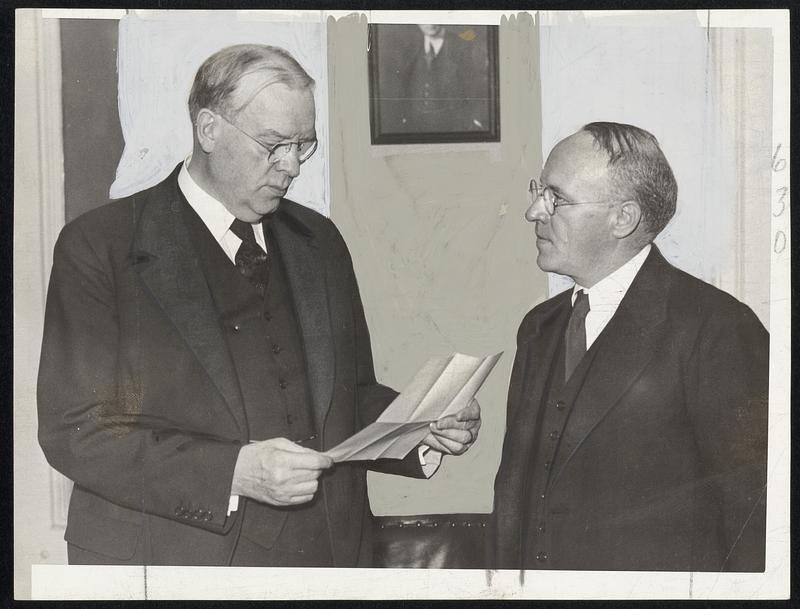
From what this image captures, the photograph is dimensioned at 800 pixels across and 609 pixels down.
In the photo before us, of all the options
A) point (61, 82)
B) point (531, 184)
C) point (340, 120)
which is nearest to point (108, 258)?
point (61, 82)

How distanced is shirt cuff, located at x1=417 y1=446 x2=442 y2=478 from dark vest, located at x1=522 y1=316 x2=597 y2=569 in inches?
11.8

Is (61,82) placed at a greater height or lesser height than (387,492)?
greater

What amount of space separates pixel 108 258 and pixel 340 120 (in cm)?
87

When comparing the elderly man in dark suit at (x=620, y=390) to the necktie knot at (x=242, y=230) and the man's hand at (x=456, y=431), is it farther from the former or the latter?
the necktie knot at (x=242, y=230)

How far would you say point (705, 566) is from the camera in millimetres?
3623

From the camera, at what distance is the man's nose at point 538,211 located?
11.7ft

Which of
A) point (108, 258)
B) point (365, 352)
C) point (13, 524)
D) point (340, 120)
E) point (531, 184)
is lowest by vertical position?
point (13, 524)

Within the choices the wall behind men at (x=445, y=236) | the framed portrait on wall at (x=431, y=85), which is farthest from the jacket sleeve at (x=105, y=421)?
the framed portrait on wall at (x=431, y=85)

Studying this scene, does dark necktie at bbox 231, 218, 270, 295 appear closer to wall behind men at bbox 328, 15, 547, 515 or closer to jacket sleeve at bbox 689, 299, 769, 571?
wall behind men at bbox 328, 15, 547, 515

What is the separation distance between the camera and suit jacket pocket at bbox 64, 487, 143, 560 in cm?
353

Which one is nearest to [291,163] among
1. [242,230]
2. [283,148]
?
[283,148]

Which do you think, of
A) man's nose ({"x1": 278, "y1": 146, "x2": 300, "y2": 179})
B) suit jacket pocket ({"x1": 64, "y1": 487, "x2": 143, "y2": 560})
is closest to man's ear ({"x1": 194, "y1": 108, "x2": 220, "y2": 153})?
man's nose ({"x1": 278, "y1": 146, "x2": 300, "y2": 179})

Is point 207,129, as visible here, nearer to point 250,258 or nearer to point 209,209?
point 209,209

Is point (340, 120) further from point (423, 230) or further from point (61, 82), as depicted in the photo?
point (61, 82)
